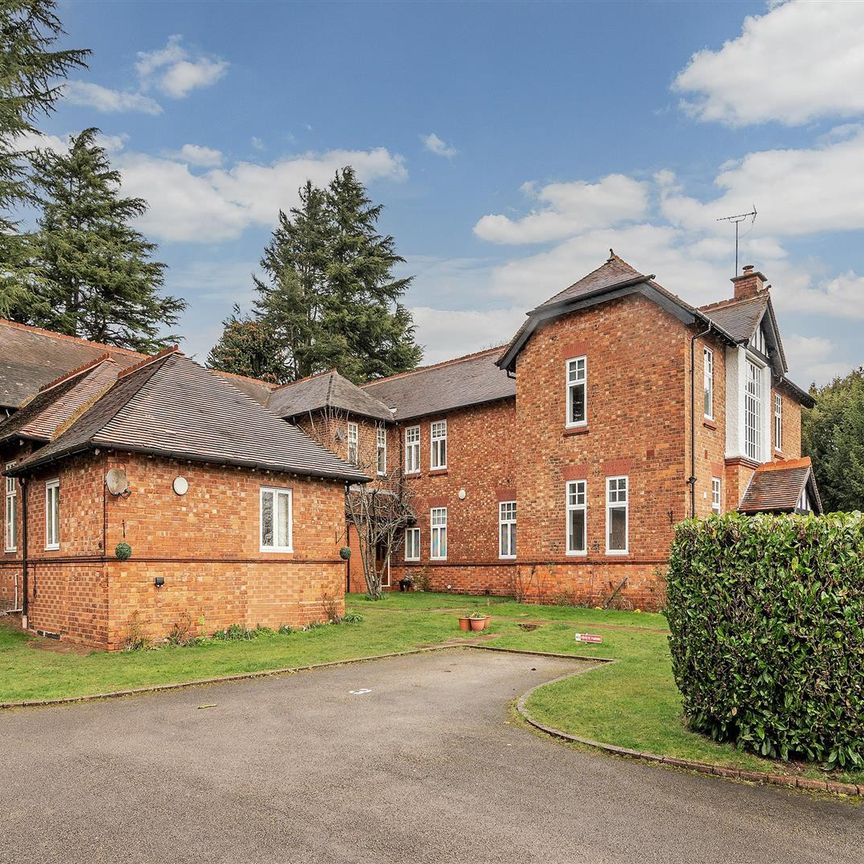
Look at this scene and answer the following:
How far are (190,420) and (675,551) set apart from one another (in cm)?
1206

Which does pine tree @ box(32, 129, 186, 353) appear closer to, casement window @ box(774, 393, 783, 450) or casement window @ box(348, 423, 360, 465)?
casement window @ box(348, 423, 360, 465)

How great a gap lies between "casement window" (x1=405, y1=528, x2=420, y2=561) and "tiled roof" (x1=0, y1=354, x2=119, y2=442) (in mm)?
13443

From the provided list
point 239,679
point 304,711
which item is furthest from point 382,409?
point 304,711

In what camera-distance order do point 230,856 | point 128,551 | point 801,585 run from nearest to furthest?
point 230,856
point 801,585
point 128,551

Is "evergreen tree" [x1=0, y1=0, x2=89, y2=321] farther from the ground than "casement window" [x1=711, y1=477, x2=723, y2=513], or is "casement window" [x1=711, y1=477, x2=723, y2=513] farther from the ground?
"evergreen tree" [x1=0, y1=0, x2=89, y2=321]

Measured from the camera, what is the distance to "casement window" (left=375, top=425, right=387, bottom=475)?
31.6 metres

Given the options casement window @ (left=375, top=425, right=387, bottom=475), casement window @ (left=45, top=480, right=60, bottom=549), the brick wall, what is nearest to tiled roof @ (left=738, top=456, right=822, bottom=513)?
the brick wall

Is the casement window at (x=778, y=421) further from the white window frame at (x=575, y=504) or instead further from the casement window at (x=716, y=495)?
the white window frame at (x=575, y=504)

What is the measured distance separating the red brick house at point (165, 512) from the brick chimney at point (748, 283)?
1488 centimetres

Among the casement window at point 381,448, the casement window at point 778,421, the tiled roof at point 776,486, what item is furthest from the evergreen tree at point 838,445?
the casement window at point 381,448

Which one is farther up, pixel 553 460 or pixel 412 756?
pixel 553 460

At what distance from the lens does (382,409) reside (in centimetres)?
3203

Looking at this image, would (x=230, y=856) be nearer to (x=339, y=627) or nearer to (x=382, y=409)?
(x=339, y=627)

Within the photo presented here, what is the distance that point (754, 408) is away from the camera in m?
23.2
